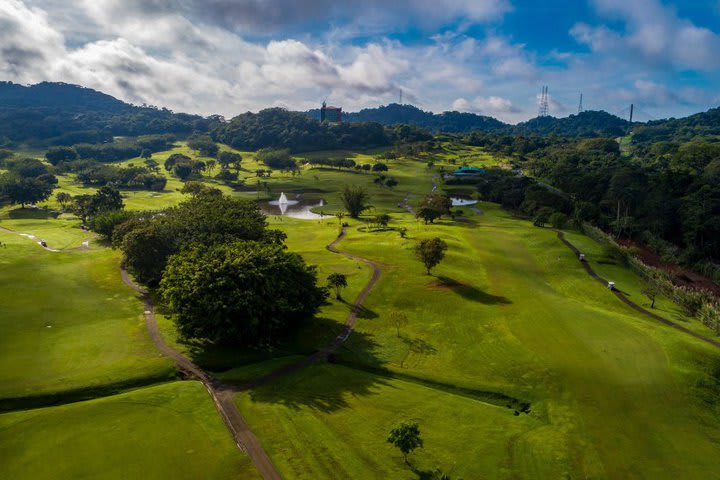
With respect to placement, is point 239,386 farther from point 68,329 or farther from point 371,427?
point 68,329

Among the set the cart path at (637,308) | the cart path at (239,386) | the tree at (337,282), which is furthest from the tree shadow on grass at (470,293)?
the cart path at (637,308)

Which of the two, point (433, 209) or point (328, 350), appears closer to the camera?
point (328, 350)

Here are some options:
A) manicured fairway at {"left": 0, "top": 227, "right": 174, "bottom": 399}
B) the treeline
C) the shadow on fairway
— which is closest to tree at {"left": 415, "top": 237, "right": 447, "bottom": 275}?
the shadow on fairway

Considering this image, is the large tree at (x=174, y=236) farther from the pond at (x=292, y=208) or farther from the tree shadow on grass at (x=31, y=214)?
the tree shadow on grass at (x=31, y=214)

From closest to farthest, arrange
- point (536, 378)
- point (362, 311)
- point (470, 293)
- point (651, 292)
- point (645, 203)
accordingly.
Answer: point (536, 378), point (362, 311), point (470, 293), point (651, 292), point (645, 203)

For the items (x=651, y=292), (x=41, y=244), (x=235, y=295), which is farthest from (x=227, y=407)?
(x=41, y=244)

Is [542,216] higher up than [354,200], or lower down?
lower down

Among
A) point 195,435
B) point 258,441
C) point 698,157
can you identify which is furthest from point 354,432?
point 698,157

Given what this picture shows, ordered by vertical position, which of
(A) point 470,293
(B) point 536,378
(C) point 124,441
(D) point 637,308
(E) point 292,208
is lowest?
(C) point 124,441
